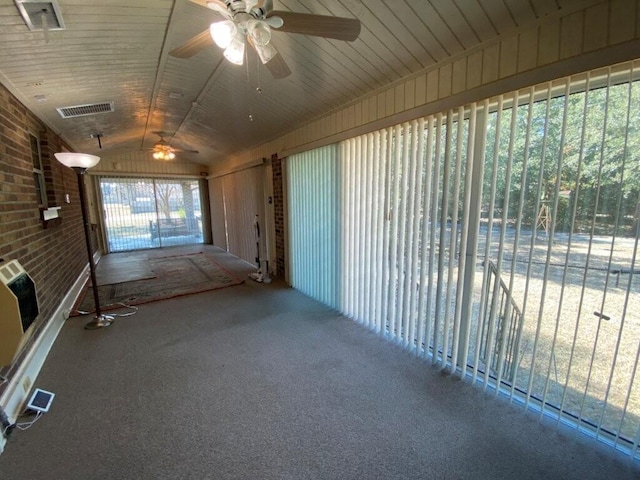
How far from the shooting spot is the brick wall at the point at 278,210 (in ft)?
15.0

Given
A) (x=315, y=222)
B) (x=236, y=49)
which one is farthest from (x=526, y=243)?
(x=315, y=222)

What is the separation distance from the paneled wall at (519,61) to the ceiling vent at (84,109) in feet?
10.8

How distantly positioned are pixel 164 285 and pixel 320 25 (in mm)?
4499

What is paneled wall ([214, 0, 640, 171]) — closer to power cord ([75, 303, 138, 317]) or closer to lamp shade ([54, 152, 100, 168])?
lamp shade ([54, 152, 100, 168])

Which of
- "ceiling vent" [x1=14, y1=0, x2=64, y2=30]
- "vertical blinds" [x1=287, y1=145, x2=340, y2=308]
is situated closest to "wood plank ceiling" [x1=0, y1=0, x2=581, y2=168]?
"ceiling vent" [x1=14, y1=0, x2=64, y2=30]

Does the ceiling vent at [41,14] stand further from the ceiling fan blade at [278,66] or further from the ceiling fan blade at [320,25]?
the ceiling fan blade at [320,25]

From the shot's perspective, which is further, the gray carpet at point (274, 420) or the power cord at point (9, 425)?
the power cord at point (9, 425)

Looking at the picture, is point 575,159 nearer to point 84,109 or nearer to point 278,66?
point 278,66

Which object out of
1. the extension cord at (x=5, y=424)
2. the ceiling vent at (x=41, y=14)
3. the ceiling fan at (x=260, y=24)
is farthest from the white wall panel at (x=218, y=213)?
the ceiling fan at (x=260, y=24)

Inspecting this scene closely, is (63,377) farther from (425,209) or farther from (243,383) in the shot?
(425,209)

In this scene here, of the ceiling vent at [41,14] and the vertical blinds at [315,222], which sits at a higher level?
the ceiling vent at [41,14]

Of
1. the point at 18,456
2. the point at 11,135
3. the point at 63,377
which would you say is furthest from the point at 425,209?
the point at 11,135

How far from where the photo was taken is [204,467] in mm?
1523

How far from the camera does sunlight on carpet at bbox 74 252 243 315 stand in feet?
13.0
